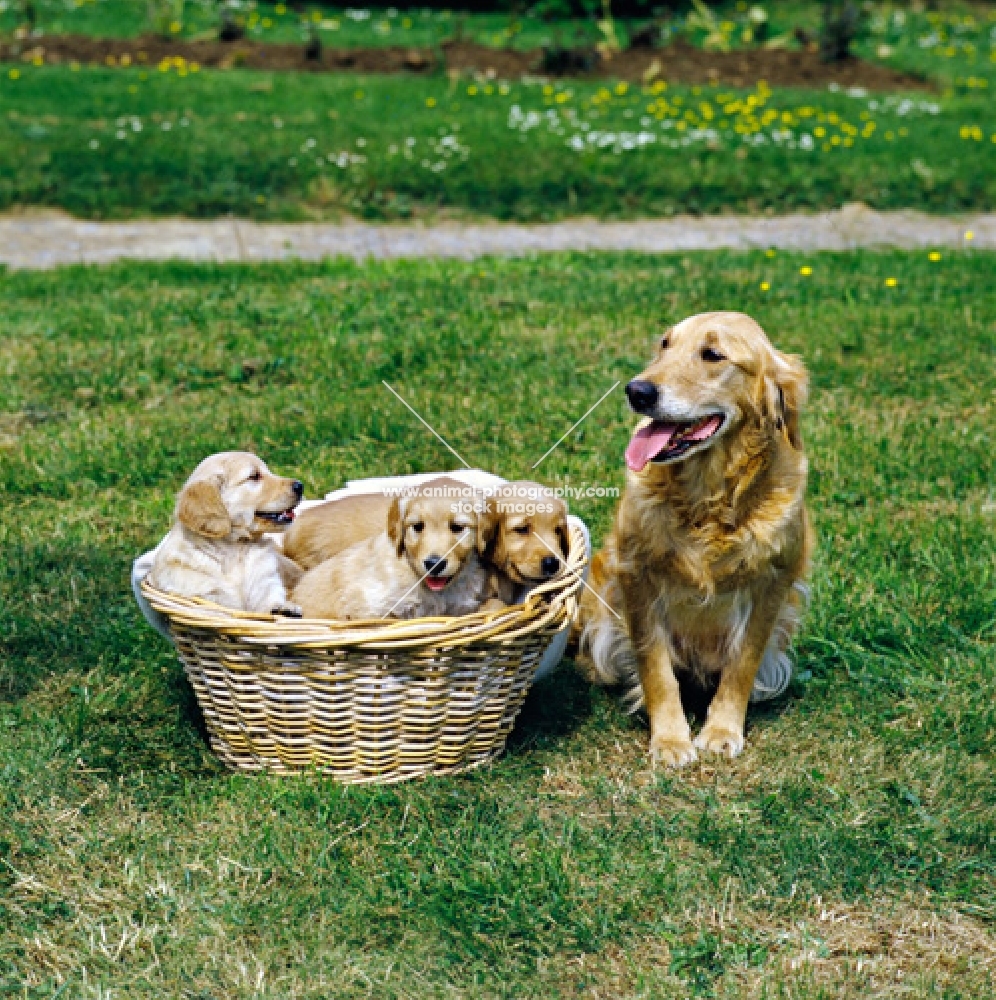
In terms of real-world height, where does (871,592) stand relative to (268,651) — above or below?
below

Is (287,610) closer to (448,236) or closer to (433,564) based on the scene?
(433,564)

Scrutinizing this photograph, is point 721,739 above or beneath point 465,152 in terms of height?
above

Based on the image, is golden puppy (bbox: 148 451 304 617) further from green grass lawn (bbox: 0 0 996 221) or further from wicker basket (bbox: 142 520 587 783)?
green grass lawn (bbox: 0 0 996 221)

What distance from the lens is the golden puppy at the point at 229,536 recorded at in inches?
161

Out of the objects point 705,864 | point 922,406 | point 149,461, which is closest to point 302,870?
point 705,864

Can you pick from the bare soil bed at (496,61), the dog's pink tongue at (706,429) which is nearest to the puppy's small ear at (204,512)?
the dog's pink tongue at (706,429)

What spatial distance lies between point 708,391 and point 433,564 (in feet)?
3.16

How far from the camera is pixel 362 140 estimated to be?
11242mm

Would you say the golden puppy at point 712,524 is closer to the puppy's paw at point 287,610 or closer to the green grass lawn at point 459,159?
the puppy's paw at point 287,610

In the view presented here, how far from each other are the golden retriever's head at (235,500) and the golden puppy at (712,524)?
1.09 meters

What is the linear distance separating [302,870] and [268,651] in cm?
60

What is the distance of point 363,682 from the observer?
11.9 feet

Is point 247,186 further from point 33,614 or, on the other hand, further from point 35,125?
point 33,614

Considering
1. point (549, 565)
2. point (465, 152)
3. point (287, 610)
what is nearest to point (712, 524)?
point (549, 565)
